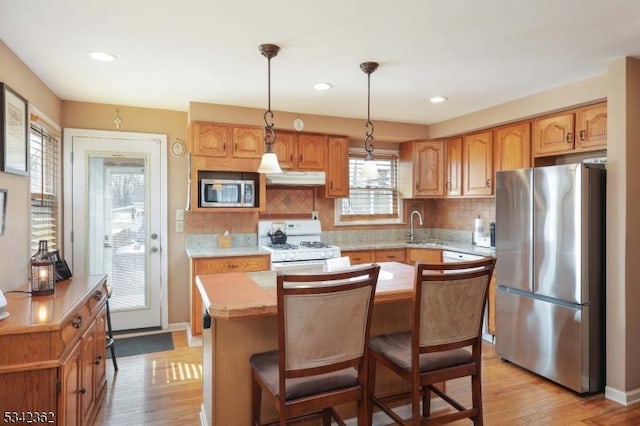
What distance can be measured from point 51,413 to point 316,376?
117 centimetres

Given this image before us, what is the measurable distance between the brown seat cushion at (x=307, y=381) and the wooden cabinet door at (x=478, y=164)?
299cm

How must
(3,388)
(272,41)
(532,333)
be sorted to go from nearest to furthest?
(3,388) → (272,41) → (532,333)

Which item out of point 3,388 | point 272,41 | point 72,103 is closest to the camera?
point 3,388

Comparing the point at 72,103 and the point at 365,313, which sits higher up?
the point at 72,103

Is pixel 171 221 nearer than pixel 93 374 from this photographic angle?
No

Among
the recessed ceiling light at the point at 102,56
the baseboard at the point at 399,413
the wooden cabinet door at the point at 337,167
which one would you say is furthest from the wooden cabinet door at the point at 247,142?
the baseboard at the point at 399,413

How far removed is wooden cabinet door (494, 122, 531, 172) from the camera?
3662 mm

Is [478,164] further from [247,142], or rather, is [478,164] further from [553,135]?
[247,142]

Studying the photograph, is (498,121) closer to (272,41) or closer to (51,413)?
(272,41)

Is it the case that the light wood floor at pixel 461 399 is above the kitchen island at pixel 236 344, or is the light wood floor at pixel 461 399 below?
below

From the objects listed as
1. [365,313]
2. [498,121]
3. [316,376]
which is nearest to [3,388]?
[316,376]

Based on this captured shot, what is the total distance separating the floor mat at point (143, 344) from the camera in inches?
140

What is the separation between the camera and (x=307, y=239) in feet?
15.0

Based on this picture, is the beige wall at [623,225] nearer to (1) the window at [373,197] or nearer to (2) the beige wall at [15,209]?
(1) the window at [373,197]
